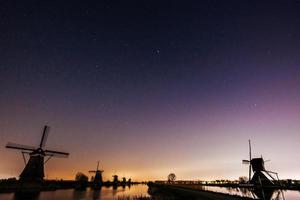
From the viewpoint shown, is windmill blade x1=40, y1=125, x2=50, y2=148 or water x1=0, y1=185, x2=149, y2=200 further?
windmill blade x1=40, y1=125, x2=50, y2=148

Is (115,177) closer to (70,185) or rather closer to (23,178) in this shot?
(70,185)

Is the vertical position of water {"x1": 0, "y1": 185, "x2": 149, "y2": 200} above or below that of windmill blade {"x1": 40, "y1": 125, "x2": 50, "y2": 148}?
below

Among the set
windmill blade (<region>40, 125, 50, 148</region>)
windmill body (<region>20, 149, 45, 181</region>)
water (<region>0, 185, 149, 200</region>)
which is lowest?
water (<region>0, 185, 149, 200</region>)

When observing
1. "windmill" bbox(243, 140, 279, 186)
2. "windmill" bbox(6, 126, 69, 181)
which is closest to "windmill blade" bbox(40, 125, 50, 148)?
"windmill" bbox(6, 126, 69, 181)

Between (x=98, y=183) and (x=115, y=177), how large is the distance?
33074mm

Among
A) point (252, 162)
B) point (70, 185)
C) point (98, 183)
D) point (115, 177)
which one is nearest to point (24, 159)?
point (70, 185)

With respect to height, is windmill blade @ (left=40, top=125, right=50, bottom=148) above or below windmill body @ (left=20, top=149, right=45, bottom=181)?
above

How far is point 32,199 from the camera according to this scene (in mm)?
46656

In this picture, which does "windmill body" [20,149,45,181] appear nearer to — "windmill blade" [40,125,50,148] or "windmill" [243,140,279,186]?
"windmill blade" [40,125,50,148]

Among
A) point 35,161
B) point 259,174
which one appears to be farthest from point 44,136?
point 259,174

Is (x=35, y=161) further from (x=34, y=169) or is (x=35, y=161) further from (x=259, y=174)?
(x=259, y=174)

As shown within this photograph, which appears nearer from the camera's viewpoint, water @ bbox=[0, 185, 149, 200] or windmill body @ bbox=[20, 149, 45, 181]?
water @ bbox=[0, 185, 149, 200]

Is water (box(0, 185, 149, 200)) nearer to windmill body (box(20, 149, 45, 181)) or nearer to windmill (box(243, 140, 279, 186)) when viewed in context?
windmill body (box(20, 149, 45, 181))

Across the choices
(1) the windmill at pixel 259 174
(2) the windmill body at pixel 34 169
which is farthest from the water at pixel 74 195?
(1) the windmill at pixel 259 174
